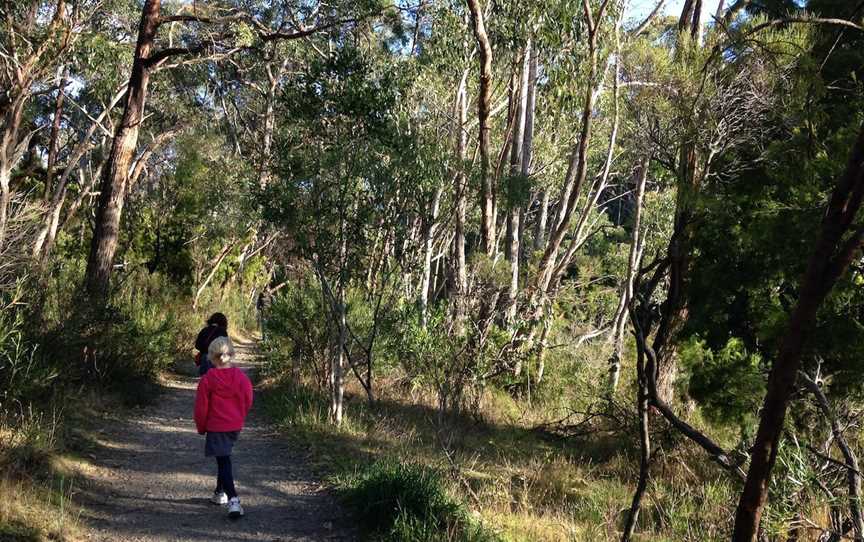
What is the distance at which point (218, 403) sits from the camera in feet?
17.9

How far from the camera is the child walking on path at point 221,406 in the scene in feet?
17.8

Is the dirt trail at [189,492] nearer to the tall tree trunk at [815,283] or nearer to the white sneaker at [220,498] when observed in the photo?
the white sneaker at [220,498]

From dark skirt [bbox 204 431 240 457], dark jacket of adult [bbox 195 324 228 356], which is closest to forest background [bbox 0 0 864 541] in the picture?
dark skirt [bbox 204 431 240 457]

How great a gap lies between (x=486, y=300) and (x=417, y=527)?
4952mm

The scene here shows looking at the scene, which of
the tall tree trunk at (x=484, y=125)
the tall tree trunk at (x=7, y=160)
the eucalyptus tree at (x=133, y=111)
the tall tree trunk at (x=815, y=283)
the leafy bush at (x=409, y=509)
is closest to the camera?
the tall tree trunk at (x=815, y=283)

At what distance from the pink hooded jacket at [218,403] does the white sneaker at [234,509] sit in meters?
0.56

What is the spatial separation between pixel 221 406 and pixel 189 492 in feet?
3.95

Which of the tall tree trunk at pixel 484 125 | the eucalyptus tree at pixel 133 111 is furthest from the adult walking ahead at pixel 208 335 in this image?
the tall tree trunk at pixel 484 125

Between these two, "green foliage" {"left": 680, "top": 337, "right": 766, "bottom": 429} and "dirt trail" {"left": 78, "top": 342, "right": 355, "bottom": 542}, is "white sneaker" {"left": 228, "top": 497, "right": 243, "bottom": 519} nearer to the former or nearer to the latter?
"dirt trail" {"left": 78, "top": 342, "right": 355, "bottom": 542}

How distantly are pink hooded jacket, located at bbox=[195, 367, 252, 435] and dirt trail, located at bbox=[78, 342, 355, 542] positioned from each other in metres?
0.72

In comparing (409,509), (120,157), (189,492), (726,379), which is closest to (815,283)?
(409,509)

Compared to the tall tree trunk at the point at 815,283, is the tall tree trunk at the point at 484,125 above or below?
above

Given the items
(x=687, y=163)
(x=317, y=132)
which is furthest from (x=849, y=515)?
(x=317, y=132)

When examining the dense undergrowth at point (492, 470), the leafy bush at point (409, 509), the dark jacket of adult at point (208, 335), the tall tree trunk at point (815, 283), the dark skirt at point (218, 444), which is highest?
the tall tree trunk at point (815, 283)
